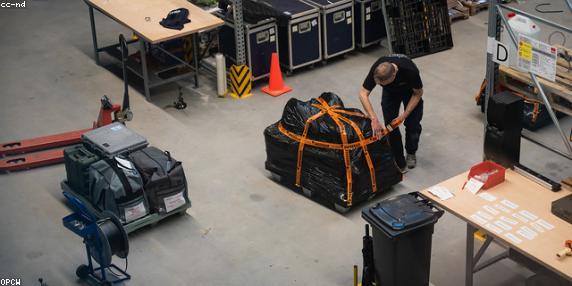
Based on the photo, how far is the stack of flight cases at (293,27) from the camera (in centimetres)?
1178

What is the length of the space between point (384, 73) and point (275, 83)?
300 centimetres

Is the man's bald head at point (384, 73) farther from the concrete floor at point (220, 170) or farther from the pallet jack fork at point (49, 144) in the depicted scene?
the pallet jack fork at point (49, 144)

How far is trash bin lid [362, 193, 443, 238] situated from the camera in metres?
7.38

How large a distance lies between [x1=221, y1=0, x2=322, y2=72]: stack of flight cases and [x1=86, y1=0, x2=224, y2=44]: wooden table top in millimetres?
568

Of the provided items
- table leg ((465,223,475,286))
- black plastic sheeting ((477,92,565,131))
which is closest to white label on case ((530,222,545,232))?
table leg ((465,223,475,286))

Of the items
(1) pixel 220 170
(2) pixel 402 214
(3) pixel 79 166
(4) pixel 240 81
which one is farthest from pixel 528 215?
(4) pixel 240 81

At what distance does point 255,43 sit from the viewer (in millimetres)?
11758

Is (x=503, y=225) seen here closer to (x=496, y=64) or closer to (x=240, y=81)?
(x=496, y=64)

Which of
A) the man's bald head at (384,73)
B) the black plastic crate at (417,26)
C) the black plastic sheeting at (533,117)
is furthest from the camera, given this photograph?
the black plastic crate at (417,26)

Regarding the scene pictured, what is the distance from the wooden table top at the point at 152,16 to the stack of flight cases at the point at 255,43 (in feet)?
1.37

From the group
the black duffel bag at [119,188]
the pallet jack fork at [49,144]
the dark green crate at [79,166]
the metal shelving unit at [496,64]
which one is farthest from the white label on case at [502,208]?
the pallet jack fork at [49,144]

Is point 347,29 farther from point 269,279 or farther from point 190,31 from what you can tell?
point 269,279

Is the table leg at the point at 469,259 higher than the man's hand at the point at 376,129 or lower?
lower

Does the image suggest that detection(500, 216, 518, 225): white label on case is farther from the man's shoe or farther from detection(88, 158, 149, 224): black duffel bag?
detection(88, 158, 149, 224): black duffel bag
